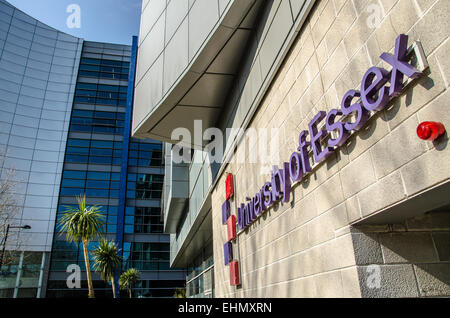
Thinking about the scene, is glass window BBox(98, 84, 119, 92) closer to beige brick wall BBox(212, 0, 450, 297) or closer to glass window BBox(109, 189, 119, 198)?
glass window BBox(109, 189, 119, 198)

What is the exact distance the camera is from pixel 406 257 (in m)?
3.02

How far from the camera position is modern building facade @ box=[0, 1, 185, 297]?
3872 centimetres

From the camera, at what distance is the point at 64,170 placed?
42.8 metres

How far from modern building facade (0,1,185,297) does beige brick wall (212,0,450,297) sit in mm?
38335

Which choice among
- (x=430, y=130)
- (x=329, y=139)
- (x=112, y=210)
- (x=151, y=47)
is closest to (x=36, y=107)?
(x=112, y=210)

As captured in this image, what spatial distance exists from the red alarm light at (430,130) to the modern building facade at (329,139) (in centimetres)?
5

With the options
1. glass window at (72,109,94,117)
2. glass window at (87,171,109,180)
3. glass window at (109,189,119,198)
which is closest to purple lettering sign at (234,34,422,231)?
glass window at (109,189,119,198)

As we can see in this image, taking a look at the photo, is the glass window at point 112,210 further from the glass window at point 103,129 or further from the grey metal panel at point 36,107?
the glass window at point 103,129

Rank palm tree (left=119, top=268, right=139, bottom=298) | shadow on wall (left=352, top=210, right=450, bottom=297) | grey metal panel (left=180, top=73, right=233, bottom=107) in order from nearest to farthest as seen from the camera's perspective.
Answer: shadow on wall (left=352, top=210, right=450, bottom=297), grey metal panel (left=180, top=73, right=233, bottom=107), palm tree (left=119, top=268, right=139, bottom=298)

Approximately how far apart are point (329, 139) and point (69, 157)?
46.0 metres

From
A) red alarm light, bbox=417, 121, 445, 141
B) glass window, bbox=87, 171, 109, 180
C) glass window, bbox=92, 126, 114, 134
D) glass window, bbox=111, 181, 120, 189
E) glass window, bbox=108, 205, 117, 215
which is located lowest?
red alarm light, bbox=417, 121, 445, 141

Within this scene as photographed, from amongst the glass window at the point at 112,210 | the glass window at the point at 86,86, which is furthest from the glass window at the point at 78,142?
the glass window at the point at 112,210

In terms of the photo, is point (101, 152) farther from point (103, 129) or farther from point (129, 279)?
point (129, 279)
